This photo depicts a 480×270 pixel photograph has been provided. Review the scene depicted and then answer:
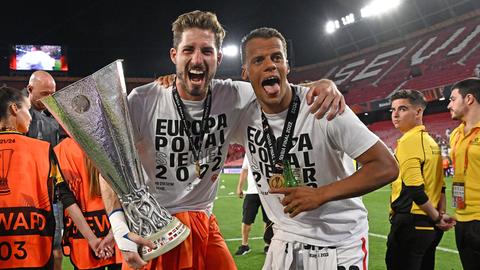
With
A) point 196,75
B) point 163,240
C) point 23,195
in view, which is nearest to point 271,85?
point 196,75

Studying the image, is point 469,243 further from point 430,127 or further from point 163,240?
point 430,127

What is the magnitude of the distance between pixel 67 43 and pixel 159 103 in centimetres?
3619

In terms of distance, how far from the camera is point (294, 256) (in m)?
2.56

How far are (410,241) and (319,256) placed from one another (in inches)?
82.6

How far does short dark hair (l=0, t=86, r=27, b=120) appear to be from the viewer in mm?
3230

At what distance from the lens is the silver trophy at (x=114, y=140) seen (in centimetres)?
191

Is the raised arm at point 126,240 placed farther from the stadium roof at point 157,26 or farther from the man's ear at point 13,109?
the stadium roof at point 157,26

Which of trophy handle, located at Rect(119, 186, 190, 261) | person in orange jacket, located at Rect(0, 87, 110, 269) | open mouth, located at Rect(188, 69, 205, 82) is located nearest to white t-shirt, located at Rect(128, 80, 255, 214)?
open mouth, located at Rect(188, 69, 205, 82)

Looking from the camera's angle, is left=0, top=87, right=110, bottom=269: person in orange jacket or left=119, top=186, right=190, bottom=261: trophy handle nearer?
left=119, top=186, right=190, bottom=261: trophy handle

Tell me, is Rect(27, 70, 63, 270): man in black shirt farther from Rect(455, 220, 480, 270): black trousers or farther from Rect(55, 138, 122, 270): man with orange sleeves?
Rect(455, 220, 480, 270): black trousers

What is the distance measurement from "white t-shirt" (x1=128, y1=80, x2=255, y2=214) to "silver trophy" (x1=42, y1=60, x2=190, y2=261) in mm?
529

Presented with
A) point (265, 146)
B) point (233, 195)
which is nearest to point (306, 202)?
point (265, 146)

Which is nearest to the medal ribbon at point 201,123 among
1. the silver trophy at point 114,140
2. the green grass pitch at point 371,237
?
the silver trophy at point 114,140

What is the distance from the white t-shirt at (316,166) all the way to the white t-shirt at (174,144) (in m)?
0.19
